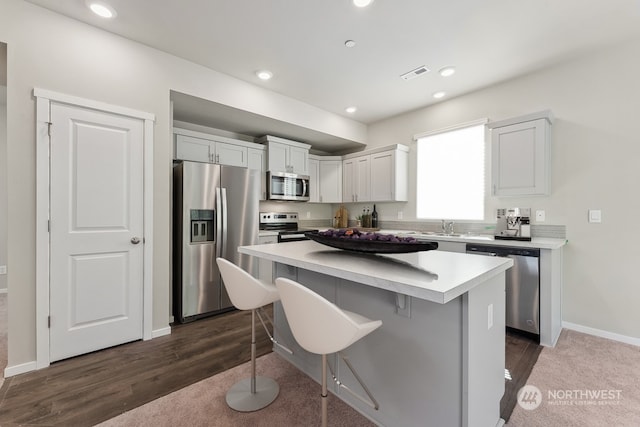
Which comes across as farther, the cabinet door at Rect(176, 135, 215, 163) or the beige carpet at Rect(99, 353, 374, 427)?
the cabinet door at Rect(176, 135, 215, 163)

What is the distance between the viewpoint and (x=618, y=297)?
8.56ft

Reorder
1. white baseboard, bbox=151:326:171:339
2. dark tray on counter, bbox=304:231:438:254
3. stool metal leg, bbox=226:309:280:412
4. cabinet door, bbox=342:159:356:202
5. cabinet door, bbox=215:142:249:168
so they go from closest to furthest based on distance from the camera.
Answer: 1. dark tray on counter, bbox=304:231:438:254
2. stool metal leg, bbox=226:309:280:412
3. white baseboard, bbox=151:326:171:339
4. cabinet door, bbox=215:142:249:168
5. cabinet door, bbox=342:159:356:202

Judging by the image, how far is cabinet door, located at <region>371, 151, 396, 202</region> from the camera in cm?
425

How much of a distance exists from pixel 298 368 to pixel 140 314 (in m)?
1.62

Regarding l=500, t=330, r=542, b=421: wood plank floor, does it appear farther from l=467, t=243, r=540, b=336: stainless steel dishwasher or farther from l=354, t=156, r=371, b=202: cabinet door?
l=354, t=156, r=371, b=202: cabinet door

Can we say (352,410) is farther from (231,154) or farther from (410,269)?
(231,154)

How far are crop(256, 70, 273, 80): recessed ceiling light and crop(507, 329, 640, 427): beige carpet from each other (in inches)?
144

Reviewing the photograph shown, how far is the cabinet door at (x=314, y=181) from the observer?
490 centimetres

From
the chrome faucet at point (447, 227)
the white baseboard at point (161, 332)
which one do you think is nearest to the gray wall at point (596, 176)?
the chrome faucet at point (447, 227)

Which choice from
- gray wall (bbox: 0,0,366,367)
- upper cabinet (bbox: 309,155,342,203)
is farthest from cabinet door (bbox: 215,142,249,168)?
upper cabinet (bbox: 309,155,342,203)

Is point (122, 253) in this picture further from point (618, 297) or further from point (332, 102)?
point (618, 297)

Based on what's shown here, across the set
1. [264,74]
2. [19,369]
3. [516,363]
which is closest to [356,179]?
[264,74]

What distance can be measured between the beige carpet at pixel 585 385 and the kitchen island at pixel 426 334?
1.37 ft

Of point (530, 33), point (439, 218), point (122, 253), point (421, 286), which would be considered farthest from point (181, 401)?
point (530, 33)
